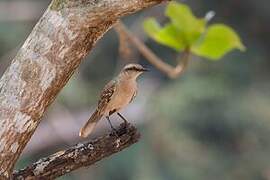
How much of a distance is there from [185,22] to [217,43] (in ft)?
0.39

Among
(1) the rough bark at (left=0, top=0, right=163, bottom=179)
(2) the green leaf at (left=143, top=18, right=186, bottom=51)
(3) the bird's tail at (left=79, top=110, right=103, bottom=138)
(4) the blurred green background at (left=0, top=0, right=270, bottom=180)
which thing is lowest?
(4) the blurred green background at (left=0, top=0, right=270, bottom=180)

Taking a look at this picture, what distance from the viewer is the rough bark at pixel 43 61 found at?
60.9 inches

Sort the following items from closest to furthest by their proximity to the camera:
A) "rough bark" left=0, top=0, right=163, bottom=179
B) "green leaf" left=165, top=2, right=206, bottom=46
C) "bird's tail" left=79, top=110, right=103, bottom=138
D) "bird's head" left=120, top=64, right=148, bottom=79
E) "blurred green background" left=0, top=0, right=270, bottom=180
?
"rough bark" left=0, top=0, right=163, bottom=179 → "bird's tail" left=79, top=110, right=103, bottom=138 → "bird's head" left=120, top=64, right=148, bottom=79 → "green leaf" left=165, top=2, right=206, bottom=46 → "blurred green background" left=0, top=0, right=270, bottom=180

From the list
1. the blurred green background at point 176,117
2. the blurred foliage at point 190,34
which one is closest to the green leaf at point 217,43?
the blurred foliage at point 190,34

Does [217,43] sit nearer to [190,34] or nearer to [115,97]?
[190,34]

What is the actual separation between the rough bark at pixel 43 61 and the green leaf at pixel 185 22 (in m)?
0.94

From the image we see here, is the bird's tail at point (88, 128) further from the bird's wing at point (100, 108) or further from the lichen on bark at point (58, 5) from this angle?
the lichen on bark at point (58, 5)

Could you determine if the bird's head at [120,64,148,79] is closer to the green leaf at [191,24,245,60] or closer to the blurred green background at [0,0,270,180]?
the green leaf at [191,24,245,60]

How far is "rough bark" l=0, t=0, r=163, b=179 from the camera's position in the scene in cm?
155

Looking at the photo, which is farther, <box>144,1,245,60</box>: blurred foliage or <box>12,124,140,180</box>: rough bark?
<box>144,1,245,60</box>: blurred foliage

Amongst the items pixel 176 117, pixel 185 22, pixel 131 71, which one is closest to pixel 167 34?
pixel 185 22

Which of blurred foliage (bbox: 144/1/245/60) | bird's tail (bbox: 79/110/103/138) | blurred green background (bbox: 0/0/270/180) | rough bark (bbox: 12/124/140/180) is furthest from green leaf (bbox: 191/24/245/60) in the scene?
blurred green background (bbox: 0/0/270/180)

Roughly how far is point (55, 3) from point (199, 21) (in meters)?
1.03

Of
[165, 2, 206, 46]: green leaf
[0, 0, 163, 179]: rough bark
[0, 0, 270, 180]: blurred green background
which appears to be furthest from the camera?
[0, 0, 270, 180]: blurred green background
